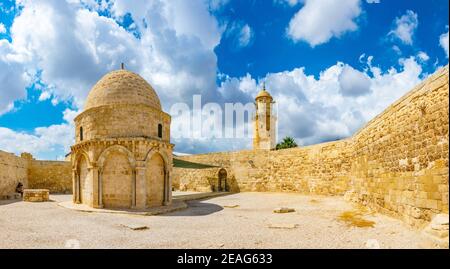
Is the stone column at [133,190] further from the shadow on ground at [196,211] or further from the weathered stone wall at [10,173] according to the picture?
the weathered stone wall at [10,173]

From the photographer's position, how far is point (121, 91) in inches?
548

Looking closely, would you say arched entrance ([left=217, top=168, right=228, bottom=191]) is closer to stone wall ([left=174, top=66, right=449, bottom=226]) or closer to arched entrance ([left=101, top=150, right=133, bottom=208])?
stone wall ([left=174, top=66, right=449, bottom=226])

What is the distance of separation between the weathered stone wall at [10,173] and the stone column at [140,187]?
1183cm

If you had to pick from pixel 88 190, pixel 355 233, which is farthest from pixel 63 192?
pixel 355 233

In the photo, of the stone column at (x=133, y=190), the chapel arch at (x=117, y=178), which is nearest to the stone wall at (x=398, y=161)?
the stone column at (x=133, y=190)

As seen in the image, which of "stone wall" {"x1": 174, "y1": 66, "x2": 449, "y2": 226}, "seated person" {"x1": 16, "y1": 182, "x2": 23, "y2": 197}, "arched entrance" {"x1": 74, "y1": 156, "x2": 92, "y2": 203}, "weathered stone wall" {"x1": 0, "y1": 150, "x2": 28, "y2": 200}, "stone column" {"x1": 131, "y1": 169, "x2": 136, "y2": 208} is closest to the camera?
"stone wall" {"x1": 174, "y1": 66, "x2": 449, "y2": 226}

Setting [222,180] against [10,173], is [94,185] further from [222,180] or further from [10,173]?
[222,180]

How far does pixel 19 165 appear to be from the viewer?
850 inches

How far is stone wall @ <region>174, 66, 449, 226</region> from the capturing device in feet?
22.2

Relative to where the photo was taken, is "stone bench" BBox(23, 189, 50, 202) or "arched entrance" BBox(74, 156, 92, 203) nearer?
"arched entrance" BBox(74, 156, 92, 203)

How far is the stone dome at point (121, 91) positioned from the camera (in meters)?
13.8

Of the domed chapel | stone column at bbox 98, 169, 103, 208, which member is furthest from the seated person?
stone column at bbox 98, 169, 103, 208

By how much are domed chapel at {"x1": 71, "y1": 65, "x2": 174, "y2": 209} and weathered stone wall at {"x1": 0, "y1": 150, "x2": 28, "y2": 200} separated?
7.81 metres
